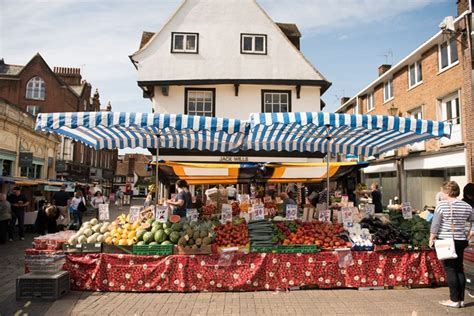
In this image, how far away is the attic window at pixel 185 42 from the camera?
1716 centimetres

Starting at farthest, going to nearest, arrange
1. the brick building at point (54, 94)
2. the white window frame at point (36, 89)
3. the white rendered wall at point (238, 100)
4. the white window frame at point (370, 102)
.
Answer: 1. the white window frame at point (36, 89)
2. the brick building at point (54, 94)
3. the white window frame at point (370, 102)
4. the white rendered wall at point (238, 100)

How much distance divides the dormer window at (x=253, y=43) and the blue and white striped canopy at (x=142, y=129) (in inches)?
351

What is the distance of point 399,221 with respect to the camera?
7.58 m

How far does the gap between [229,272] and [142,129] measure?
13.2 feet

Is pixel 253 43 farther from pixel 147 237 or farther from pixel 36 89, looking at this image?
pixel 36 89

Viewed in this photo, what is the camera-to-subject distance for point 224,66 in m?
17.0

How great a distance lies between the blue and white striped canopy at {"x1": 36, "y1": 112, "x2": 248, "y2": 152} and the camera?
6.71 metres

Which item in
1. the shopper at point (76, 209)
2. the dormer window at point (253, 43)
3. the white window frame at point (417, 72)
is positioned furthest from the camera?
the white window frame at point (417, 72)

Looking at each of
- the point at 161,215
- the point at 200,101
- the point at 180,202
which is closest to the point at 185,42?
the point at 200,101

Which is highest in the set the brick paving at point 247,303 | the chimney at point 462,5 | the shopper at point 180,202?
the chimney at point 462,5

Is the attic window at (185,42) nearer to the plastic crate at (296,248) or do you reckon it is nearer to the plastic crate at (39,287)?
the plastic crate at (296,248)

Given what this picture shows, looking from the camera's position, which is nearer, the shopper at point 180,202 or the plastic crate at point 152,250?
the plastic crate at point 152,250

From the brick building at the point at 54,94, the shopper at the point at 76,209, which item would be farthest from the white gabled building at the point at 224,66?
the brick building at the point at 54,94

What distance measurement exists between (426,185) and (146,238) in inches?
728
